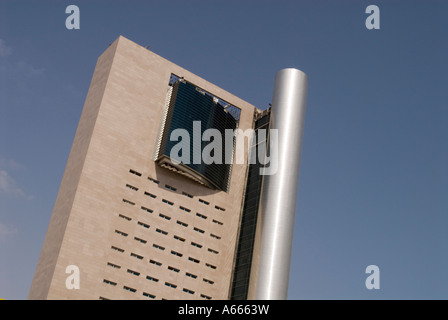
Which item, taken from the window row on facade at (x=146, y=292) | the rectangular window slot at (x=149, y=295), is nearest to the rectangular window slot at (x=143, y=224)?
the window row on facade at (x=146, y=292)

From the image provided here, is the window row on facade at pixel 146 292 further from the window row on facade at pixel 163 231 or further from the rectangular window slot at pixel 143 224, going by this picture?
the rectangular window slot at pixel 143 224

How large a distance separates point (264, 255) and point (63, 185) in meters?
18.5

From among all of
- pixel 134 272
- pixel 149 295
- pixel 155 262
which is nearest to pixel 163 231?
pixel 155 262

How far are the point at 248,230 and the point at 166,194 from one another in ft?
28.5

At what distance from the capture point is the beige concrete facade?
43156 mm

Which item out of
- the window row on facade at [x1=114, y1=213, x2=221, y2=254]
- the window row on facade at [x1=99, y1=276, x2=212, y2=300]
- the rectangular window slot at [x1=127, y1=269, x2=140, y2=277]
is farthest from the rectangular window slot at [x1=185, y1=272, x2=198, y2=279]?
the rectangular window slot at [x1=127, y1=269, x2=140, y2=277]

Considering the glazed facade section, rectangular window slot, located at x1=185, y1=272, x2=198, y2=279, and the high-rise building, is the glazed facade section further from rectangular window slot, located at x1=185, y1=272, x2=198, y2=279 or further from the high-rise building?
rectangular window slot, located at x1=185, y1=272, x2=198, y2=279

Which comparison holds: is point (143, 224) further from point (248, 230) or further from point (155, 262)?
point (248, 230)

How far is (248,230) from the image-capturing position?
52.2 meters

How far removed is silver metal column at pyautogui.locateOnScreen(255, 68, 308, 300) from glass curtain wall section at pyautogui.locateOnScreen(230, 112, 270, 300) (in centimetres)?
124

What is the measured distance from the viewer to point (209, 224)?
51.1 m
